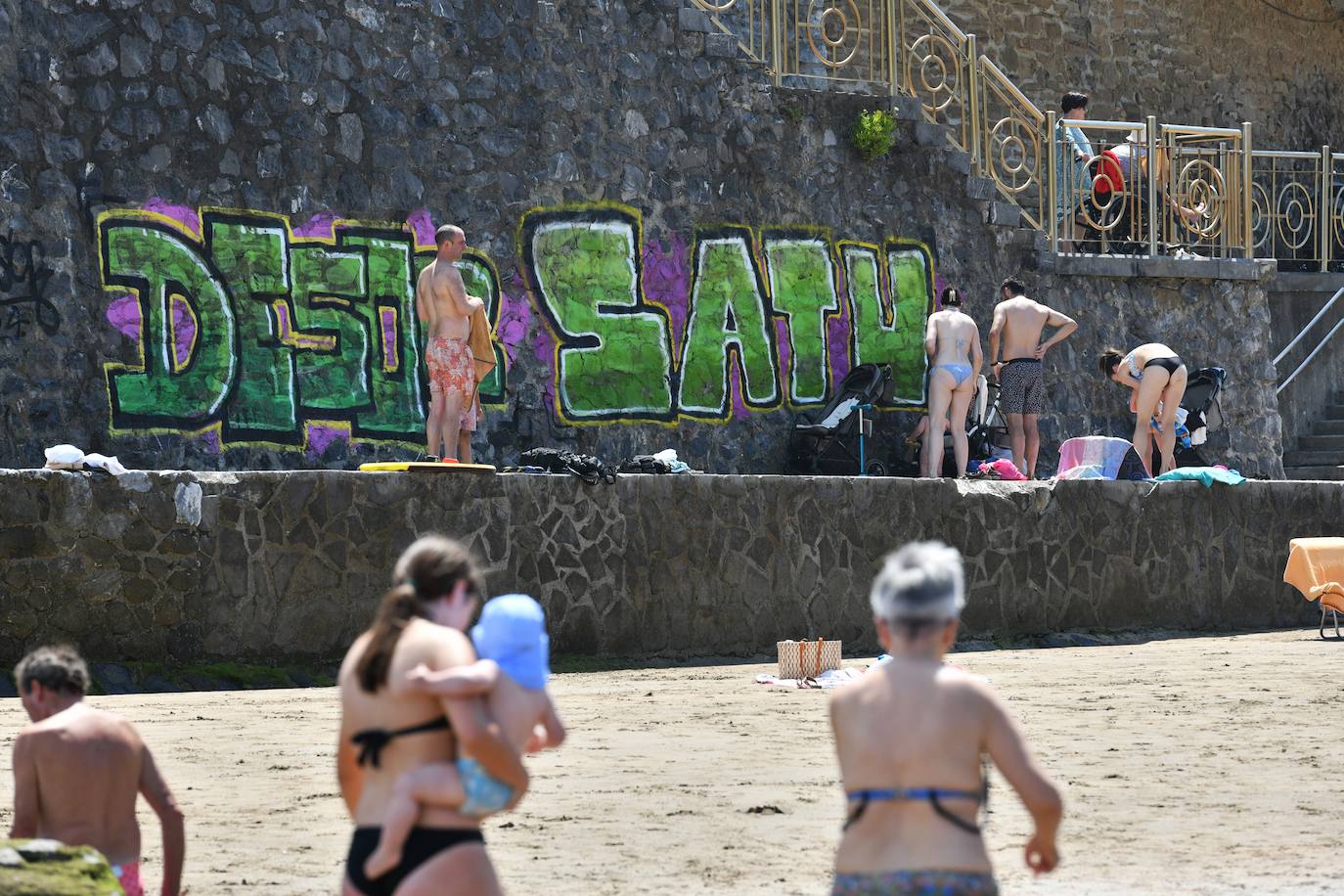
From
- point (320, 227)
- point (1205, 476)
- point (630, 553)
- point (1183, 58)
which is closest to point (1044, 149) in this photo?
point (1205, 476)

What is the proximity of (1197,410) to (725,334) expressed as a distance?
16.9ft

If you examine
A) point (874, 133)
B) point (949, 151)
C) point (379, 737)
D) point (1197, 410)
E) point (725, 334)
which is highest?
point (874, 133)

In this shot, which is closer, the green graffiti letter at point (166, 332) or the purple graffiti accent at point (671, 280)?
the green graffiti letter at point (166, 332)

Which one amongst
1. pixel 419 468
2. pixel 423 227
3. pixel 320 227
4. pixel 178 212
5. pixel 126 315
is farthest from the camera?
pixel 423 227

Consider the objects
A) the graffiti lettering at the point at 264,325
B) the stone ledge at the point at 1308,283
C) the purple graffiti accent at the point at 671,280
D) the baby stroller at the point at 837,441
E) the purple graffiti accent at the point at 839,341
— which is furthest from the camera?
the stone ledge at the point at 1308,283

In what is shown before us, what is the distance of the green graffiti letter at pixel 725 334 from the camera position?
1934 centimetres

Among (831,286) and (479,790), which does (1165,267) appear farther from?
(479,790)

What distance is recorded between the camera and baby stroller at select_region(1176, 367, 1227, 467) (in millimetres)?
20766

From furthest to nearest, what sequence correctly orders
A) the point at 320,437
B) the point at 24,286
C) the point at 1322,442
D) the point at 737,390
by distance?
the point at 1322,442
the point at 737,390
the point at 320,437
the point at 24,286

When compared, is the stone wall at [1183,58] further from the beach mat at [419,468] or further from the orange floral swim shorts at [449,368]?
the beach mat at [419,468]

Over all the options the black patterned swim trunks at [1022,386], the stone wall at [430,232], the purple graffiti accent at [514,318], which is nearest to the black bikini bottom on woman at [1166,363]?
the black patterned swim trunks at [1022,386]

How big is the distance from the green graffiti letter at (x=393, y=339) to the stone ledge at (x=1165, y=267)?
7529 millimetres

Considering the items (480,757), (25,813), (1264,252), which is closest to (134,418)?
(25,813)

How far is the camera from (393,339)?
17500 mm
